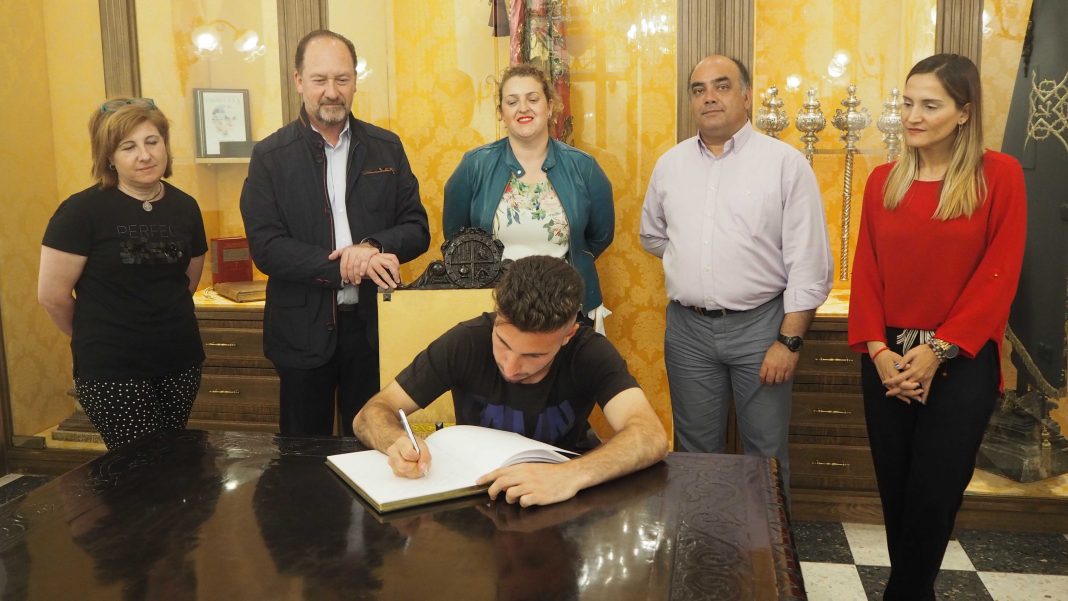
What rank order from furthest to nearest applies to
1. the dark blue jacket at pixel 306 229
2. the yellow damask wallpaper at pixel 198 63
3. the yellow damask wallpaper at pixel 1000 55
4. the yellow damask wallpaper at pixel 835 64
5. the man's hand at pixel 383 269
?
1. the yellow damask wallpaper at pixel 198 63
2. the yellow damask wallpaper at pixel 835 64
3. the yellow damask wallpaper at pixel 1000 55
4. the dark blue jacket at pixel 306 229
5. the man's hand at pixel 383 269

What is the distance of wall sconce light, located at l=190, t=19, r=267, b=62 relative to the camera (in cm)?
397

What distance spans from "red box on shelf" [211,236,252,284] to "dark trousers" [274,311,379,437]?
4.52 ft

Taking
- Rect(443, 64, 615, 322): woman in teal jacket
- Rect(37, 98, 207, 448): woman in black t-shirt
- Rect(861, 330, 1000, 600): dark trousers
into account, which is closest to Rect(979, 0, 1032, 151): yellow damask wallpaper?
Rect(861, 330, 1000, 600): dark trousers

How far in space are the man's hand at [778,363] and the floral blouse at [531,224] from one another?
69 cm

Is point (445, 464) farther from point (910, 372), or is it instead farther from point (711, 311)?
point (711, 311)

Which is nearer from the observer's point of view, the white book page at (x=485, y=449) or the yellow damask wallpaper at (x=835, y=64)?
the white book page at (x=485, y=449)

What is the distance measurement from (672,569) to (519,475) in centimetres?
35

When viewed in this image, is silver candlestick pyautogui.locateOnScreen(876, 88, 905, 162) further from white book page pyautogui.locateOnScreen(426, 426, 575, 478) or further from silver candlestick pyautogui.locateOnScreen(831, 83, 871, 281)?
white book page pyautogui.locateOnScreen(426, 426, 575, 478)

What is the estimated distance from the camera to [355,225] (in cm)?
281

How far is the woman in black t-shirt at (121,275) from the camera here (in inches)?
98.3

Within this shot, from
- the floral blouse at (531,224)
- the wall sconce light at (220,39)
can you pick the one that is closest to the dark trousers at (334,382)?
the floral blouse at (531,224)

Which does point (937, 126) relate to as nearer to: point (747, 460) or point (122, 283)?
point (747, 460)

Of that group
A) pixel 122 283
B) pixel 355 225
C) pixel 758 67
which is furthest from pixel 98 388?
pixel 758 67

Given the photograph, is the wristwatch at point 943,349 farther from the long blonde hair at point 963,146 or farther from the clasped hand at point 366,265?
the clasped hand at point 366,265
